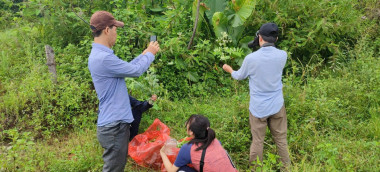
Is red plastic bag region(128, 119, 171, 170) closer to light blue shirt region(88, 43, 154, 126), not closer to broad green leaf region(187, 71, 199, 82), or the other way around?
light blue shirt region(88, 43, 154, 126)

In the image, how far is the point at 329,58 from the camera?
5.90 meters

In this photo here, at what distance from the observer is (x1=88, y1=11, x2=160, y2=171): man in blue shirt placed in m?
2.63

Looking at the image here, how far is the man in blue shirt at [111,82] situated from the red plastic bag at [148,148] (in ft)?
1.94

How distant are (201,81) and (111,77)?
2893 millimetres

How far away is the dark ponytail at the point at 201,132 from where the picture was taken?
2725 millimetres

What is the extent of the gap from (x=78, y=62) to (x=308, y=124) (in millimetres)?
3793

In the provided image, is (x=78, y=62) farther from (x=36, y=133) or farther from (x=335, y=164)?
(x=335, y=164)

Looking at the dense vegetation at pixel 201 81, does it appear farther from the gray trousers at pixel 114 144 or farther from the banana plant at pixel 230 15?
the gray trousers at pixel 114 144

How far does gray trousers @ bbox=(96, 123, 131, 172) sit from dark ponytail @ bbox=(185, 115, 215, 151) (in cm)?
63

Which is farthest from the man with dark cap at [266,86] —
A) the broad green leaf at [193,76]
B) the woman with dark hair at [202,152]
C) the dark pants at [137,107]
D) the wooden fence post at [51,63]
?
the wooden fence post at [51,63]

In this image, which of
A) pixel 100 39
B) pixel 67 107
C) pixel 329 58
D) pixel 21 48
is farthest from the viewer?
pixel 21 48

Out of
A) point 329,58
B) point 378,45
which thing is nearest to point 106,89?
point 329,58

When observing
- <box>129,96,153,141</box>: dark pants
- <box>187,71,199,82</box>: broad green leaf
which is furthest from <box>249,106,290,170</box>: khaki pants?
<box>187,71,199,82</box>: broad green leaf

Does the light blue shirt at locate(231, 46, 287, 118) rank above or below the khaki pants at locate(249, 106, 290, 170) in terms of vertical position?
above
